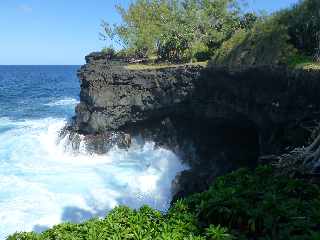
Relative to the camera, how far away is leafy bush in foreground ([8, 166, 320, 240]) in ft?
21.0

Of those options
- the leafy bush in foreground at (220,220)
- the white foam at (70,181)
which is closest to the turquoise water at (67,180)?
the white foam at (70,181)

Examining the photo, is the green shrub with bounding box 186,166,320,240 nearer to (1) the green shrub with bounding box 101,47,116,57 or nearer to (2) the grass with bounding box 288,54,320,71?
(2) the grass with bounding box 288,54,320,71

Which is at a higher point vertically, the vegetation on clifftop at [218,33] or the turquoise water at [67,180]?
the vegetation on clifftop at [218,33]

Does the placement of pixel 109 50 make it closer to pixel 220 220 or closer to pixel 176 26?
pixel 176 26

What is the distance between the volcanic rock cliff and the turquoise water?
0.99 metres

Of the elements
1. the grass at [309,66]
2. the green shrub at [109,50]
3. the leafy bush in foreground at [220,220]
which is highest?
the green shrub at [109,50]

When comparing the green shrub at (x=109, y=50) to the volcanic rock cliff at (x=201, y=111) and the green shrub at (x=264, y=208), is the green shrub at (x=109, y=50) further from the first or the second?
the green shrub at (x=264, y=208)

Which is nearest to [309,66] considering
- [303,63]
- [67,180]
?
[303,63]

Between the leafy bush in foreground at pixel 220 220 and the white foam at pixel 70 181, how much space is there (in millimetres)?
8737

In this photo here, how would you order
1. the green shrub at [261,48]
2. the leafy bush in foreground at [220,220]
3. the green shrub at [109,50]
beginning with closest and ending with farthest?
the leafy bush in foreground at [220,220] < the green shrub at [261,48] < the green shrub at [109,50]

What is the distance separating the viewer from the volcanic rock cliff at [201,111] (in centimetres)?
1494

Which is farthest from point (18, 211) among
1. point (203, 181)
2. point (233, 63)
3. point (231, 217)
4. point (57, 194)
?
point (231, 217)

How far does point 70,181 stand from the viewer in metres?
19.8

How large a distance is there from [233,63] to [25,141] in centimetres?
1441
